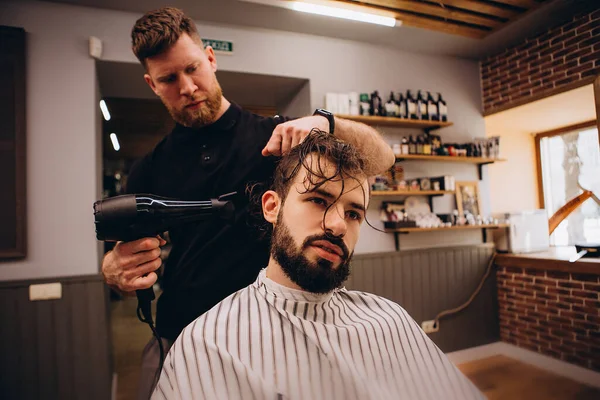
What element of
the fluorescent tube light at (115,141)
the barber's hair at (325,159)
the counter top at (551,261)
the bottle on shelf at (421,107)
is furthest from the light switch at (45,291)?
the counter top at (551,261)

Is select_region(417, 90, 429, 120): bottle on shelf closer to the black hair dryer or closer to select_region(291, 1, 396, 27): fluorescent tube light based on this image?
select_region(291, 1, 396, 27): fluorescent tube light

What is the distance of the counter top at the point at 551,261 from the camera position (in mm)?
3217

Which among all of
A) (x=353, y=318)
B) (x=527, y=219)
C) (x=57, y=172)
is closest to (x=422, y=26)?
(x=527, y=219)

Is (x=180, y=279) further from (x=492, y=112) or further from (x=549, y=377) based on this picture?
(x=492, y=112)

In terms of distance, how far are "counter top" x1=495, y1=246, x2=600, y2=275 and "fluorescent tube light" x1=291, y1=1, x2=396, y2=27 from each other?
106 inches

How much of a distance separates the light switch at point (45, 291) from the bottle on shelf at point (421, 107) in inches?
137

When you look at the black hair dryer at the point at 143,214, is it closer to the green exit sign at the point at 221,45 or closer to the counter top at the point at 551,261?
the green exit sign at the point at 221,45

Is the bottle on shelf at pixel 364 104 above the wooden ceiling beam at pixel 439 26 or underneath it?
underneath

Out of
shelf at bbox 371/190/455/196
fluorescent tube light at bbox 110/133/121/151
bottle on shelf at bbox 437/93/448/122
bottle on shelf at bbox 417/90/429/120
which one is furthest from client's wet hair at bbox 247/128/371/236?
fluorescent tube light at bbox 110/133/121/151

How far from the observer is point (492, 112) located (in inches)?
165

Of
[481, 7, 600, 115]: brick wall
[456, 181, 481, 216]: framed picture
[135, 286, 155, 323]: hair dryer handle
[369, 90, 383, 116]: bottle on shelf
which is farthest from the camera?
[456, 181, 481, 216]: framed picture

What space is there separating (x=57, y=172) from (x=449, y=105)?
3.86m

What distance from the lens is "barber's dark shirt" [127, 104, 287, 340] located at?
1190 millimetres

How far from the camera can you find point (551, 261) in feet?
11.5
